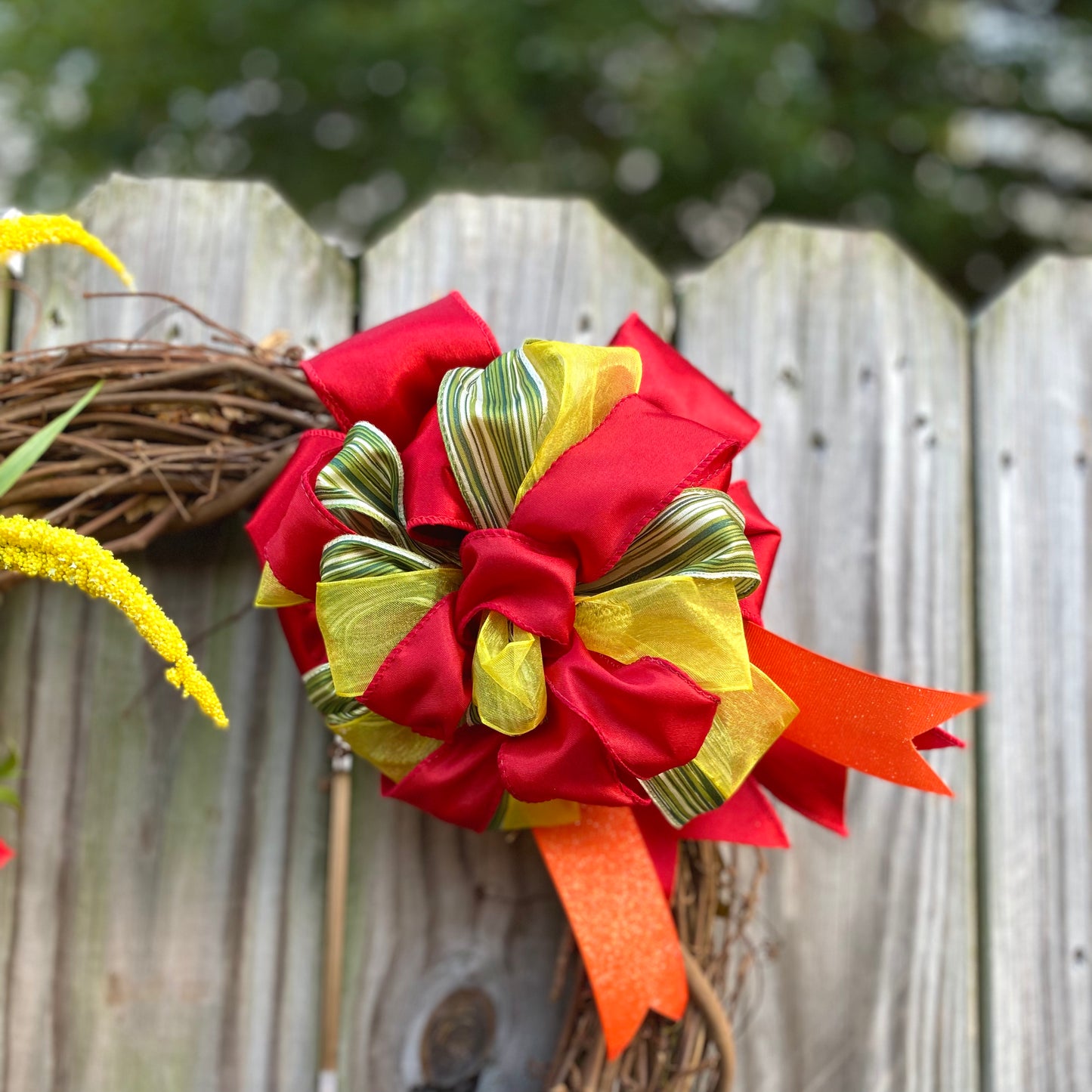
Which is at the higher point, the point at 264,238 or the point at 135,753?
the point at 264,238

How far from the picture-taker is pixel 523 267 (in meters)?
1.06

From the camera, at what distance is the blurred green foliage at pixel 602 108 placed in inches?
109

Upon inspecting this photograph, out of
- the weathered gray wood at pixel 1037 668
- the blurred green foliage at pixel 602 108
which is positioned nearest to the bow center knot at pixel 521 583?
the weathered gray wood at pixel 1037 668

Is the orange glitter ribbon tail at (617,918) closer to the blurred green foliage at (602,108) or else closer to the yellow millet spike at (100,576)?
the yellow millet spike at (100,576)

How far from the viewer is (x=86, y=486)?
2.69 ft

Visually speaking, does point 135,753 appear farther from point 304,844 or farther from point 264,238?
point 264,238

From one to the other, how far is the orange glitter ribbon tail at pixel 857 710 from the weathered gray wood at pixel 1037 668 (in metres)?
0.32

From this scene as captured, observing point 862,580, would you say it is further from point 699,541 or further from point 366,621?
point 366,621

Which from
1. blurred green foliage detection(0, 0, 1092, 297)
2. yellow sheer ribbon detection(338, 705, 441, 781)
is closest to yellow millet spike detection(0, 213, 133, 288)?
yellow sheer ribbon detection(338, 705, 441, 781)

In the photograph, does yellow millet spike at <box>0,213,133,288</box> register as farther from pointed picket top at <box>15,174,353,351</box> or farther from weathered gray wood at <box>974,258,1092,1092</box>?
weathered gray wood at <box>974,258,1092,1092</box>

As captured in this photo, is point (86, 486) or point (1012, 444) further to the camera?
point (1012, 444)

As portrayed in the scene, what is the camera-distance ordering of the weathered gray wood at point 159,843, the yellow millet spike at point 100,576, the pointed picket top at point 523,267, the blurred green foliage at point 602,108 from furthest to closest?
the blurred green foliage at point 602,108 → the pointed picket top at point 523,267 → the weathered gray wood at point 159,843 → the yellow millet spike at point 100,576

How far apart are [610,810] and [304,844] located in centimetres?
32

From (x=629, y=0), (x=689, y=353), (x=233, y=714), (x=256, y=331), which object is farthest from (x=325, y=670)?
(x=629, y=0)
